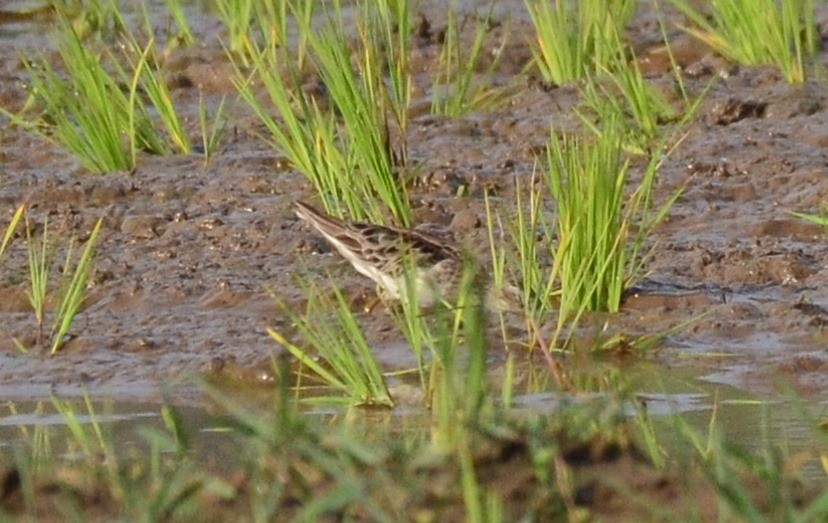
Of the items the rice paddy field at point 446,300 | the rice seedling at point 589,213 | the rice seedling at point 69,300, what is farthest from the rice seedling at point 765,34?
the rice seedling at point 69,300

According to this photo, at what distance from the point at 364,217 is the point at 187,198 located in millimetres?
1169

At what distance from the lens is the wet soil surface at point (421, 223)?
23.3 ft

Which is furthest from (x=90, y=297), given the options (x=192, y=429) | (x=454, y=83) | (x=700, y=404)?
(x=454, y=83)

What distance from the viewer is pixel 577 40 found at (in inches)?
409

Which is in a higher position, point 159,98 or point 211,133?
point 159,98

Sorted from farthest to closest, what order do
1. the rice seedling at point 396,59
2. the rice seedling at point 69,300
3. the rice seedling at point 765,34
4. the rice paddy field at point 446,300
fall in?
the rice seedling at point 765,34, the rice seedling at point 396,59, the rice seedling at point 69,300, the rice paddy field at point 446,300

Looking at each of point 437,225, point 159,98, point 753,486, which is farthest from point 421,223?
point 753,486

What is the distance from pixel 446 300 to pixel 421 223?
1.26 metres

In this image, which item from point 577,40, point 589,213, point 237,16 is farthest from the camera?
point 237,16

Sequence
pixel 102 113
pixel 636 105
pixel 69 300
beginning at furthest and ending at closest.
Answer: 1. pixel 636 105
2. pixel 102 113
3. pixel 69 300

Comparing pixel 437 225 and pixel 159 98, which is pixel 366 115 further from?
pixel 159 98

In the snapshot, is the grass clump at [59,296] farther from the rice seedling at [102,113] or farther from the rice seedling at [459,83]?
the rice seedling at [459,83]

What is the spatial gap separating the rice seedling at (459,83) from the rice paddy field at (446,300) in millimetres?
42

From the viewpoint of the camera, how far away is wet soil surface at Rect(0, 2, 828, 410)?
7.10 m
